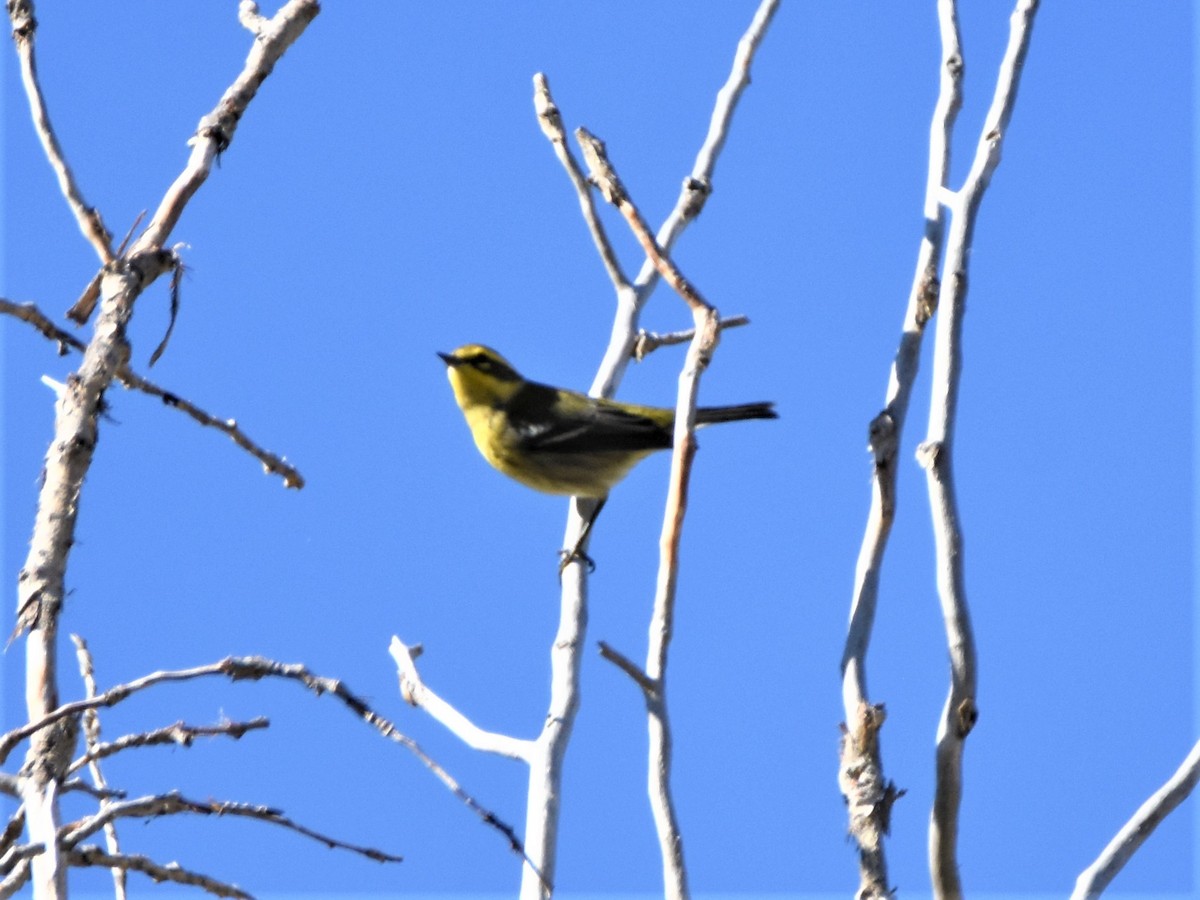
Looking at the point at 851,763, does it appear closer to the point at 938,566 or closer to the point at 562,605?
the point at 938,566

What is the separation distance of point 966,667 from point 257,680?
4.76ft

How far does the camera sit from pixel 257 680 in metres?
2.51

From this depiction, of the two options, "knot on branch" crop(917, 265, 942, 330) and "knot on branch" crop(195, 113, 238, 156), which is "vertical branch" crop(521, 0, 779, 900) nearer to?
"knot on branch" crop(917, 265, 942, 330)

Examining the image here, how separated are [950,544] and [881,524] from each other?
0.20 metres

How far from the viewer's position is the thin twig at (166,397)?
3043 mm

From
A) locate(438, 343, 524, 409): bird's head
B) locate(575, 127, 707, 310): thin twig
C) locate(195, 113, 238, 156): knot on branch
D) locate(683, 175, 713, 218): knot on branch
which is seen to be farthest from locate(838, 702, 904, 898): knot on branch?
locate(438, 343, 524, 409): bird's head

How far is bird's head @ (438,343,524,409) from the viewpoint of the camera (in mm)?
8500

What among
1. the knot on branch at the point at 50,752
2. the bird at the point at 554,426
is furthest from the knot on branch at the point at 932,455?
the bird at the point at 554,426

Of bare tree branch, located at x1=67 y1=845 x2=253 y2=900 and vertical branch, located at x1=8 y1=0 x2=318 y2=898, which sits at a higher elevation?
vertical branch, located at x1=8 y1=0 x2=318 y2=898

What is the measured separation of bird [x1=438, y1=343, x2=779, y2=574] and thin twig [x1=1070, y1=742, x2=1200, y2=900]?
4.02 metres

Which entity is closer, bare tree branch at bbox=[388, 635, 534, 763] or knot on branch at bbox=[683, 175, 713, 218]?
bare tree branch at bbox=[388, 635, 534, 763]

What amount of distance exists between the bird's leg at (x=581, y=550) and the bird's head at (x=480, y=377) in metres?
1.56

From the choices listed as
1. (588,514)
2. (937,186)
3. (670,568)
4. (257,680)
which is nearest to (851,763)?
(670,568)

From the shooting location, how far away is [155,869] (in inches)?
96.2
